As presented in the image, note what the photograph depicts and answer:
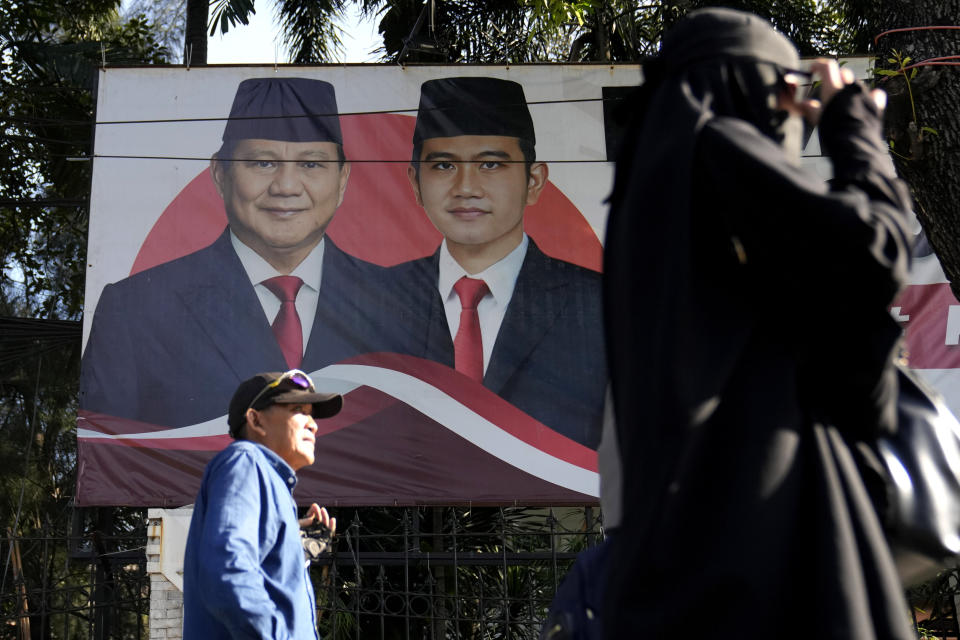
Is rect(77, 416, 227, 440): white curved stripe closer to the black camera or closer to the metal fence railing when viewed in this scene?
the metal fence railing

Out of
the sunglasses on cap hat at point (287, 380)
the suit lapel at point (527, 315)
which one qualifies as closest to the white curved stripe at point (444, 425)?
the suit lapel at point (527, 315)

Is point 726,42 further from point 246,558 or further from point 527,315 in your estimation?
point 527,315

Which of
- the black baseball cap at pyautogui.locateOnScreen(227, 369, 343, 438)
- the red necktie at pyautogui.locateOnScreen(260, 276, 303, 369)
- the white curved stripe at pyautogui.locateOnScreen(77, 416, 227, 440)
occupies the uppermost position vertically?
the red necktie at pyautogui.locateOnScreen(260, 276, 303, 369)

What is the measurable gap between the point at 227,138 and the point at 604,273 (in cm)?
720

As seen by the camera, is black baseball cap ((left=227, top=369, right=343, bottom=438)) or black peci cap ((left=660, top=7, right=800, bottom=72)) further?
black baseball cap ((left=227, top=369, right=343, bottom=438))

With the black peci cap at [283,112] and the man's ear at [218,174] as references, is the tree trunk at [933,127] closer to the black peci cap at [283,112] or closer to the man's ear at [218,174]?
the black peci cap at [283,112]

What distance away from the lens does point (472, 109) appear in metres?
8.29

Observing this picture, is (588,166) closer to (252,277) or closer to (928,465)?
(252,277)

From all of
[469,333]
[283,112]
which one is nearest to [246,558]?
[469,333]

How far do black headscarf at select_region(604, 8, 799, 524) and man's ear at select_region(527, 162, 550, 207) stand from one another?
21.9 ft

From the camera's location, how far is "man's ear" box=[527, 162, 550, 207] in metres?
8.16

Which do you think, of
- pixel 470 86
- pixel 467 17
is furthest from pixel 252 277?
pixel 467 17

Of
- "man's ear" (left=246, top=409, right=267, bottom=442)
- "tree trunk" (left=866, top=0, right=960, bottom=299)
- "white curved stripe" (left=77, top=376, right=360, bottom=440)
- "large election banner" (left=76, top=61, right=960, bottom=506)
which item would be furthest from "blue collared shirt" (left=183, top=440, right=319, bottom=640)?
"white curved stripe" (left=77, top=376, right=360, bottom=440)

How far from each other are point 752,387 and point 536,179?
7.06 metres
